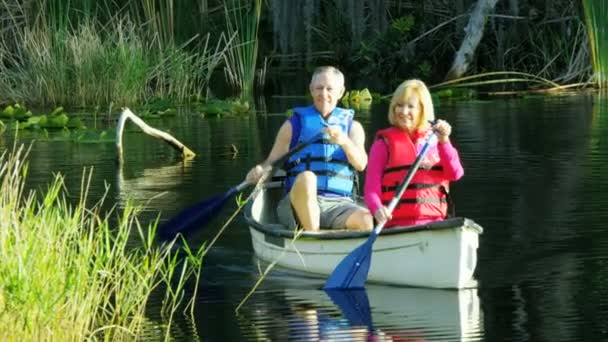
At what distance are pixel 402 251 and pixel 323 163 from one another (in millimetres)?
1223

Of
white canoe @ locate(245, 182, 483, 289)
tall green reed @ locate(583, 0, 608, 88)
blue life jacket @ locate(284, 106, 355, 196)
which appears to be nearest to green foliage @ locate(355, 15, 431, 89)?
tall green reed @ locate(583, 0, 608, 88)

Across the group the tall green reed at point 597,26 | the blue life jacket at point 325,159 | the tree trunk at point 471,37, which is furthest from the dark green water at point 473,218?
the tree trunk at point 471,37

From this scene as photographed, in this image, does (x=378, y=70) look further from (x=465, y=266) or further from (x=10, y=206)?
(x=10, y=206)

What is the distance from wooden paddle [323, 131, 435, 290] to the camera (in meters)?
8.63

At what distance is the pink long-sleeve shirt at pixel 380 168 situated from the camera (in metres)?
8.77

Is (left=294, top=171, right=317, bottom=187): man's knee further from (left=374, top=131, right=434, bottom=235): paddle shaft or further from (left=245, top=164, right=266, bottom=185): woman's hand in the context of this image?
(left=374, top=131, right=434, bottom=235): paddle shaft

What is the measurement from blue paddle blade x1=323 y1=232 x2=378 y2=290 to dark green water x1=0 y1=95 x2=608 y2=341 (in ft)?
0.41

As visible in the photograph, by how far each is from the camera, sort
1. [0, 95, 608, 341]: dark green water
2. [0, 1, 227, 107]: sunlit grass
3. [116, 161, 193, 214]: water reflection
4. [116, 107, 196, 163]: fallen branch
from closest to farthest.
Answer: [0, 95, 608, 341]: dark green water < [116, 161, 193, 214]: water reflection < [116, 107, 196, 163]: fallen branch < [0, 1, 227, 107]: sunlit grass

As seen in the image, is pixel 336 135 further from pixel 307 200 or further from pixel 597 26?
pixel 597 26

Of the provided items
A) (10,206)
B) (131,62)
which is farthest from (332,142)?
(131,62)

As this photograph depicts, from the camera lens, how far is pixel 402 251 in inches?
346

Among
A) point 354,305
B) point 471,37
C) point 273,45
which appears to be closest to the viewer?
point 354,305

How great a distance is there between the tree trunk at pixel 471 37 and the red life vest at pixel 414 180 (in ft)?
51.0

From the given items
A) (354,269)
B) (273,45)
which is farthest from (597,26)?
(354,269)
